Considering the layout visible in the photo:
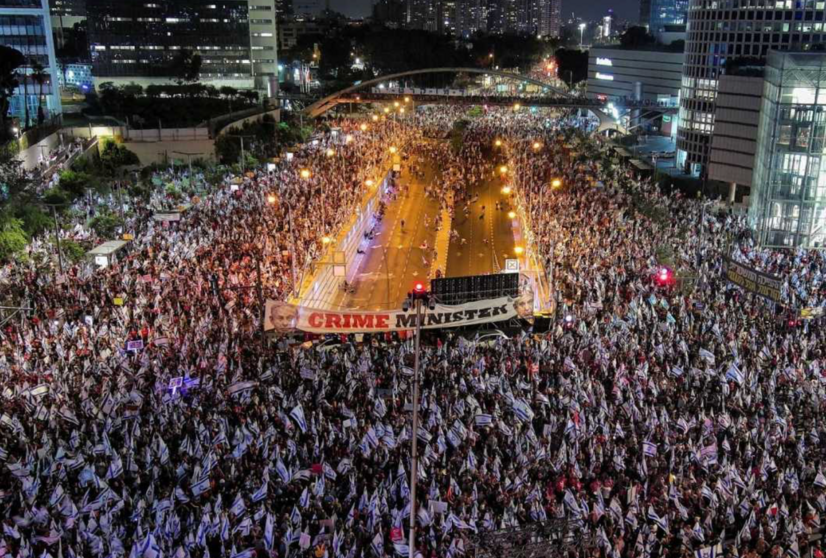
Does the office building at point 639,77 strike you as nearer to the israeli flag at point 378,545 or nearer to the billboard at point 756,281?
the billboard at point 756,281

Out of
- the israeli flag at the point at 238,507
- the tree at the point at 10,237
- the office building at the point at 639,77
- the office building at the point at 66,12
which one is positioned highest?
the office building at the point at 66,12

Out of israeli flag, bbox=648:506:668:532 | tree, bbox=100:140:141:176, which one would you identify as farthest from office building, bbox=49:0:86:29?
israeli flag, bbox=648:506:668:532

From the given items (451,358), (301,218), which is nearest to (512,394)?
(451,358)

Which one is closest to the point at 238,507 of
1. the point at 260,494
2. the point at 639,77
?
the point at 260,494

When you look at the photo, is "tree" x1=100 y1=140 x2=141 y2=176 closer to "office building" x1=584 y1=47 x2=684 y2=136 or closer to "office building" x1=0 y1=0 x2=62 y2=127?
"office building" x1=0 y1=0 x2=62 y2=127

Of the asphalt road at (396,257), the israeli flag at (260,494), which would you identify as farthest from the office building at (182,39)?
the israeli flag at (260,494)

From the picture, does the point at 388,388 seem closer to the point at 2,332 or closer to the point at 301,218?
the point at 2,332
